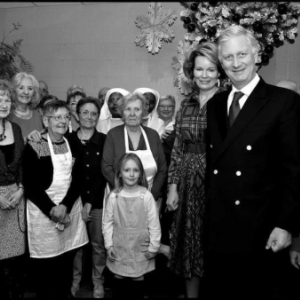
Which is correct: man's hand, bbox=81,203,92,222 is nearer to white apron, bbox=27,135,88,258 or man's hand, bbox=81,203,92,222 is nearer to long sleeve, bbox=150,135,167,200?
white apron, bbox=27,135,88,258

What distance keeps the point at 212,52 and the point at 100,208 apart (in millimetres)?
1509

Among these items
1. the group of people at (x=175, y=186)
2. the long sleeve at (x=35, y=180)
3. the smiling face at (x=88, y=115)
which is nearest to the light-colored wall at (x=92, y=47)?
the group of people at (x=175, y=186)

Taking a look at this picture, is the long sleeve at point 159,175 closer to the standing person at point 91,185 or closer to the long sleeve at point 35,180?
the standing person at point 91,185

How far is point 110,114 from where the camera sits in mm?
3982

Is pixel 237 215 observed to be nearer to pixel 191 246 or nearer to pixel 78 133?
pixel 191 246

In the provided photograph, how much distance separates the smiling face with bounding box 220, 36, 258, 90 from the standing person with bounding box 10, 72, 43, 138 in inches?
76.7

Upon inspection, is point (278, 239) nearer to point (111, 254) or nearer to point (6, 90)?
point (111, 254)

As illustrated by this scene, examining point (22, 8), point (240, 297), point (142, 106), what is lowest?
point (240, 297)

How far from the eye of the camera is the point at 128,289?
8.83 ft

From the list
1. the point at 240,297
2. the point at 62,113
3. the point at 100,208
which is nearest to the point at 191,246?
the point at 240,297

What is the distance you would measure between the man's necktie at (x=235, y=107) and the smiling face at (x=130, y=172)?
0.97 metres

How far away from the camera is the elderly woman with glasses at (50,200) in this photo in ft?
8.77

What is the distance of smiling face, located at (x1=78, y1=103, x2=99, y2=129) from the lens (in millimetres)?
3062

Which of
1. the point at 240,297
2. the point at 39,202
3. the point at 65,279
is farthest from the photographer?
the point at 65,279
